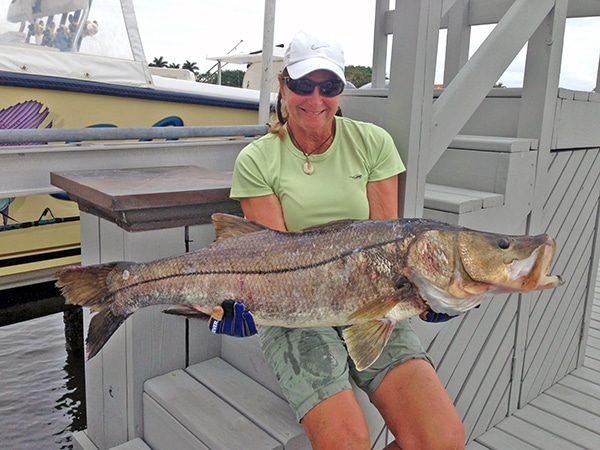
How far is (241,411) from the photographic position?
2.40 meters

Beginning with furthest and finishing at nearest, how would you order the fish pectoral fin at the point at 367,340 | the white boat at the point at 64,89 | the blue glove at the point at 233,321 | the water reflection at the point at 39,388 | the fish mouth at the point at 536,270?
the white boat at the point at 64,89, the water reflection at the point at 39,388, the blue glove at the point at 233,321, the fish pectoral fin at the point at 367,340, the fish mouth at the point at 536,270

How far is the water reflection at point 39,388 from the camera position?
4184mm

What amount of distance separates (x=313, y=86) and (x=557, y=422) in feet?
8.12

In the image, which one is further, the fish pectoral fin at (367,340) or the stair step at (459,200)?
the stair step at (459,200)

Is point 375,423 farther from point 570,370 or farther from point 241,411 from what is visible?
point 570,370

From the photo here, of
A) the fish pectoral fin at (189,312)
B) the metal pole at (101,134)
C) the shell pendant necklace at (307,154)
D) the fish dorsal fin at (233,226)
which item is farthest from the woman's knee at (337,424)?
the metal pole at (101,134)

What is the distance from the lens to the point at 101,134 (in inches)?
113

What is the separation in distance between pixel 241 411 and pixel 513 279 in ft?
3.91

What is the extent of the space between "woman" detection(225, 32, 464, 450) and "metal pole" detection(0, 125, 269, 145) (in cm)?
85

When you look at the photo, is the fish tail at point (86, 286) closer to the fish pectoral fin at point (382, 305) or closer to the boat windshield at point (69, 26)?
the fish pectoral fin at point (382, 305)

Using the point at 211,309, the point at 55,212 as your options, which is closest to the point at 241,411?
the point at 211,309

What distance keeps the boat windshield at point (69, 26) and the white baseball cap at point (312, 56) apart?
363 centimetres

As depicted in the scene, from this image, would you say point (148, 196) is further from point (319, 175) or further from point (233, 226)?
point (319, 175)

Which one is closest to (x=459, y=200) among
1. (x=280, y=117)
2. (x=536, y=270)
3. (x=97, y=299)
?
(x=280, y=117)
